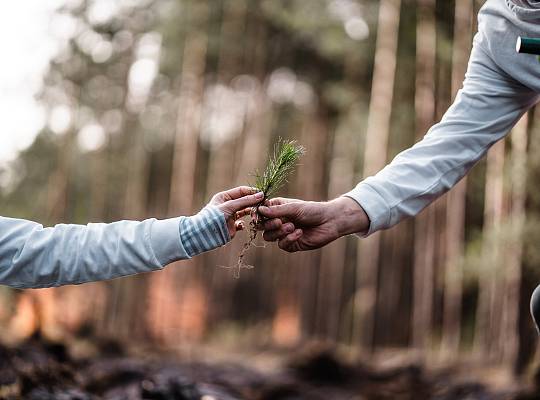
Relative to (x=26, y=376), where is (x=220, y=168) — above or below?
above

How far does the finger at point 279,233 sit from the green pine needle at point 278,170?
0.43 feet

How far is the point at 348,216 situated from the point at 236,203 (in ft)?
1.43

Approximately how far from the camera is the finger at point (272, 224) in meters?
2.54

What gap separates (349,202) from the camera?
102 inches

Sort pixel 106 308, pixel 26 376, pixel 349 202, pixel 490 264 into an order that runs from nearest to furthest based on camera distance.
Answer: pixel 349 202 < pixel 26 376 < pixel 490 264 < pixel 106 308

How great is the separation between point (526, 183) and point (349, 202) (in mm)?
6178

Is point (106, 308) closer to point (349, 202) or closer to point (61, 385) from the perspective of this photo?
point (61, 385)

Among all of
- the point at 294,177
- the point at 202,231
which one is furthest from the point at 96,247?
the point at 294,177

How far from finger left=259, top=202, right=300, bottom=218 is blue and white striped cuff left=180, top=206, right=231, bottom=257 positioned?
203mm

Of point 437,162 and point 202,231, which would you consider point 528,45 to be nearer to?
point 437,162

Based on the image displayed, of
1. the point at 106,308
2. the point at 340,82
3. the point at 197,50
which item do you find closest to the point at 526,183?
the point at 340,82

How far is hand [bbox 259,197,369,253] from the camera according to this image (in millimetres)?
2551

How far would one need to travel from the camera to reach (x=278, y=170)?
263 cm

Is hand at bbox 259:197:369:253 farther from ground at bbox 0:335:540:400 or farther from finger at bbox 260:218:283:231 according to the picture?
ground at bbox 0:335:540:400
